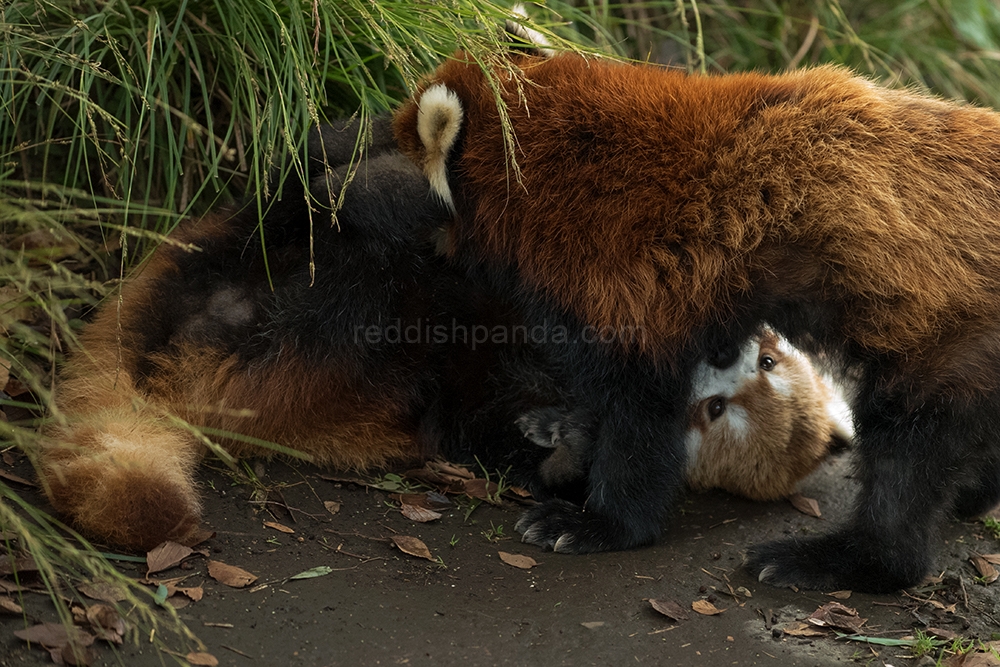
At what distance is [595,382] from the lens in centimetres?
303

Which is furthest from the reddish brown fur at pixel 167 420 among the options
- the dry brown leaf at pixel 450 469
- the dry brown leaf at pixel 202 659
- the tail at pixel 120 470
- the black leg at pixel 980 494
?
the black leg at pixel 980 494

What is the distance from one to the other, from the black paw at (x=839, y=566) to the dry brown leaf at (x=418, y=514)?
3.53 ft

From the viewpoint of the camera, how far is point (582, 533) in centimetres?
307

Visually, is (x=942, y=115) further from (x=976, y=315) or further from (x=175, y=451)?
(x=175, y=451)

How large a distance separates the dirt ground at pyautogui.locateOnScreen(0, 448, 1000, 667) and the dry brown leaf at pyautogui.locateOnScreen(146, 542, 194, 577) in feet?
0.07

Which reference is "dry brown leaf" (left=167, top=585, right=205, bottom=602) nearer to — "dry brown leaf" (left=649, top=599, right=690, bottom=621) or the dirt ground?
the dirt ground

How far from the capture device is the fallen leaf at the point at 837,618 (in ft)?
8.98

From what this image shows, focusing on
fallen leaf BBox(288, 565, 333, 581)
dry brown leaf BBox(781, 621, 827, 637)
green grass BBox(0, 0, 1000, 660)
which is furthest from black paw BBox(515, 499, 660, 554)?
green grass BBox(0, 0, 1000, 660)

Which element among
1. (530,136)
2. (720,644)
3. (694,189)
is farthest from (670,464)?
(530,136)

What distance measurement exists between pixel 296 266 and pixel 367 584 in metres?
1.25

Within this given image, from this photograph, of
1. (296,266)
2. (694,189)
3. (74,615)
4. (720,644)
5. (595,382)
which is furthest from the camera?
(296,266)

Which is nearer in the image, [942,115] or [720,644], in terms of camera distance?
[720,644]

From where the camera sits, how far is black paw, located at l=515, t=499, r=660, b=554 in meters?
3.06

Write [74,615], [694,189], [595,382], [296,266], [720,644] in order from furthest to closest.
A: [296,266]
[595,382]
[694,189]
[720,644]
[74,615]
